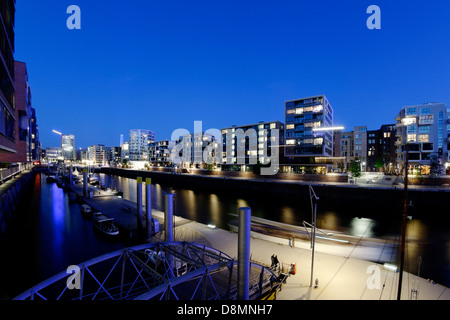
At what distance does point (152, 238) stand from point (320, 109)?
64399 mm

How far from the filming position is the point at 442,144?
58.2m

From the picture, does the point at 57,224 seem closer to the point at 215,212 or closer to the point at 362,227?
the point at 215,212

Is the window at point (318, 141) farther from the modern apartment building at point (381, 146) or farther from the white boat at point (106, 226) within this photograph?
the white boat at point (106, 226)

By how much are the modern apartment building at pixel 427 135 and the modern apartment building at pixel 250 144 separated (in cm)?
3596

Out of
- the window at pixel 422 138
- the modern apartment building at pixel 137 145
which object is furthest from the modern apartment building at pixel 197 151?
the window at pixel 422 138

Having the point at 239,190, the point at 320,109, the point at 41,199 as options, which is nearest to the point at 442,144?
the point at 320,109

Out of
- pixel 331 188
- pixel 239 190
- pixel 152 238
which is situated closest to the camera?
pixel 152 238

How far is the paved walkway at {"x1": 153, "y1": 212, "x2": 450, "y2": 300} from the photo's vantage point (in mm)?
10789

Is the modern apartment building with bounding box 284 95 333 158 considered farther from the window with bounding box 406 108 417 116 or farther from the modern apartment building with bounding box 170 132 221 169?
the modern apartment building with bounding box 170 132 221 169

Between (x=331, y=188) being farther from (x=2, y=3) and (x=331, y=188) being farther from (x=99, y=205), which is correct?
(x=2, y=3)
